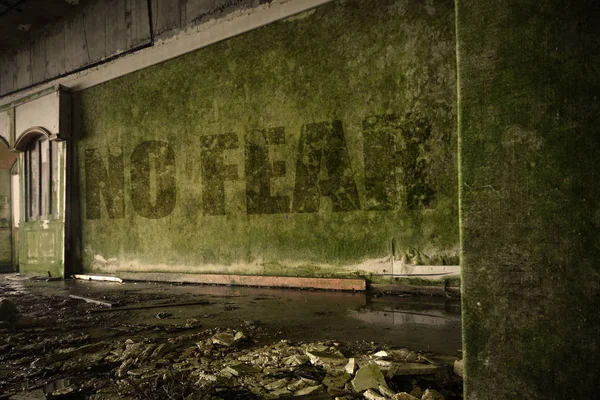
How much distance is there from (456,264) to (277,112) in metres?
2.72

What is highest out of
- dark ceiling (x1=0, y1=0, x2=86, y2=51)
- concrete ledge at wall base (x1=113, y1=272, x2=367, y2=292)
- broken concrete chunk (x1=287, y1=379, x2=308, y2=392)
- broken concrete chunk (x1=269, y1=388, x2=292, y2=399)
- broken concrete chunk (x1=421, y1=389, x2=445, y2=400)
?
dark ceiling (x1=0, y1=0, x2=86, y2=51)

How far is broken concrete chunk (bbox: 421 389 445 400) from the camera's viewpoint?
1356 mm

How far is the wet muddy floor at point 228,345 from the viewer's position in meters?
1.60

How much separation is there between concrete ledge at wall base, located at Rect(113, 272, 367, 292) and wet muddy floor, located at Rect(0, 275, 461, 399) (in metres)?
0.20

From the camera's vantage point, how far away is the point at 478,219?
1064mm

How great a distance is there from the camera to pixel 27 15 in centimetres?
638

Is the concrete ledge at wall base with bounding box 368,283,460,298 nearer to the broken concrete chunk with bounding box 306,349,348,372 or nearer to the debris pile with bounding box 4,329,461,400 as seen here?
the debris pile with bounding box 4,329,461,400

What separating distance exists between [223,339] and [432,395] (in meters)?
1.29

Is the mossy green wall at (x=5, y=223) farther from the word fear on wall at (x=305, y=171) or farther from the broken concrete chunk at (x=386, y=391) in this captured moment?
the broken concrete chunk at (x=386, y=391)

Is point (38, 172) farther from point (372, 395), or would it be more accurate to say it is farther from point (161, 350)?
point (372, 395)

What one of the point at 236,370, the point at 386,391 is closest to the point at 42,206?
the point at 236,370

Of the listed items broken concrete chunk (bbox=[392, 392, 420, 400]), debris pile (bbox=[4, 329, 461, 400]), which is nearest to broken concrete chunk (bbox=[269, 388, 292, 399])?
debris pile (bbox=[4, 329, 461, 400])

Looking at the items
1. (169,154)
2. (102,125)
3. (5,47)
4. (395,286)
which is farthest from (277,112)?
(5,47)

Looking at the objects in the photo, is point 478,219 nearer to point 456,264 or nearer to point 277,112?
point 456,264
